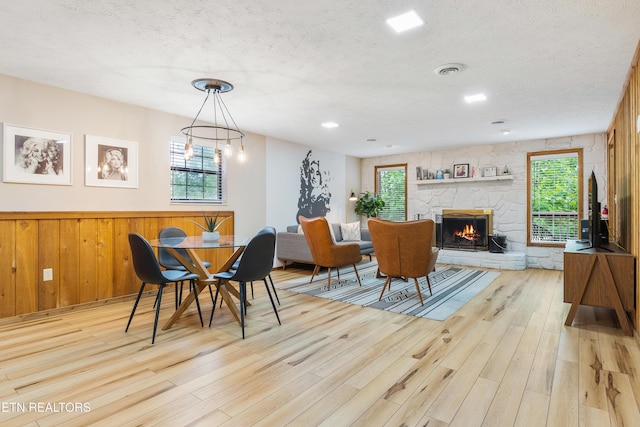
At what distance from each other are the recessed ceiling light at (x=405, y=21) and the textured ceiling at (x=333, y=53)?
0.16ft

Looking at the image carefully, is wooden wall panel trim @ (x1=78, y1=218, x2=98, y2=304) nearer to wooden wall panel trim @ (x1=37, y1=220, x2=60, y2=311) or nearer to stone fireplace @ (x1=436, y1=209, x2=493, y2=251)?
wooden wall panel trim @ (x1=37, y1=220, x2=60, y2=311)

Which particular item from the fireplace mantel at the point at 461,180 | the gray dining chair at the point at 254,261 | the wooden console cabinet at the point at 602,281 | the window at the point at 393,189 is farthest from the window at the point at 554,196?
the gray dining chair at the point at 254,261

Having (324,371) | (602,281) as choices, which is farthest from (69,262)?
(602,281)

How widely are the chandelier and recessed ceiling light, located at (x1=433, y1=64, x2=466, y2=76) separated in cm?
198

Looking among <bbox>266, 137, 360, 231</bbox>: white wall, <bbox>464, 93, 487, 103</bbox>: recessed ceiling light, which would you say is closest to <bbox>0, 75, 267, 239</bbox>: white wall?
<bbox>266, 137, 360, 231</bbox>: white wall

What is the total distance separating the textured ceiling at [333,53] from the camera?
219 centimetres

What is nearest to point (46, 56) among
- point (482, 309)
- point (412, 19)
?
point (412, 19)

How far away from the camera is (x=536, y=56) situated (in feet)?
9.25

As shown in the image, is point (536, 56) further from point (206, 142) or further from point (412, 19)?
point (206, 142)

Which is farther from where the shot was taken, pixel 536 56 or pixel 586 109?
pixel 586 109

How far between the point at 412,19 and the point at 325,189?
5178 mm

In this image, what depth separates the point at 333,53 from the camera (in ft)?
9.09

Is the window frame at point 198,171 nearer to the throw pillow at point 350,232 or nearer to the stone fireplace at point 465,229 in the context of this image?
the throw pillow at point 350,232

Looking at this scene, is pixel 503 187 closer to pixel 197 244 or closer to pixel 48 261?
pixel 197 244
